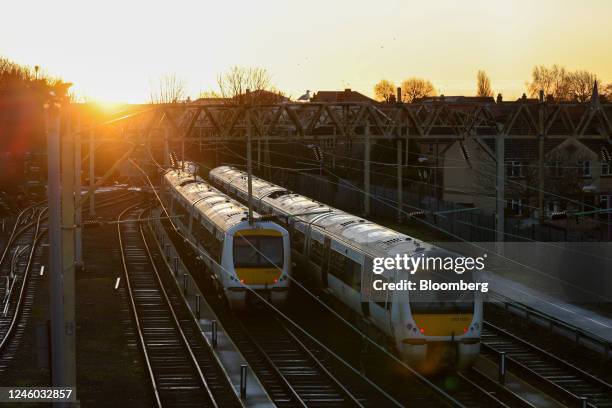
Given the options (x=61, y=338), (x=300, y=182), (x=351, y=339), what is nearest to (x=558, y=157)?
(x=300, y=182)

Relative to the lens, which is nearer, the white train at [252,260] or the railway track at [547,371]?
the railway track at [547,371]

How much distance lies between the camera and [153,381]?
1889 cm

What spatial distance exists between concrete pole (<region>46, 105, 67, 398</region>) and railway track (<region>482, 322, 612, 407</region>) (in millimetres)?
9068

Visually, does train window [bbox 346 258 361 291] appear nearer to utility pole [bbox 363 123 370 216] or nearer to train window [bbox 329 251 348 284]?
train window [bbox 329 251 348 284]

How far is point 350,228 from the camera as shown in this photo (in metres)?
23.6

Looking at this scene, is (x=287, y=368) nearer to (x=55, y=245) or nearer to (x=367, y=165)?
(x=55, y=245)

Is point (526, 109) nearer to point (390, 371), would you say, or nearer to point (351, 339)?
point (351, 339)

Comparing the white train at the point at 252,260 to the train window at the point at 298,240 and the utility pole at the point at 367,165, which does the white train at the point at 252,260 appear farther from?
the utility pole at the point at 367,165

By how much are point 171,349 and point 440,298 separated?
24.3 feet

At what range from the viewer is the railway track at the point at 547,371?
59.5 feet

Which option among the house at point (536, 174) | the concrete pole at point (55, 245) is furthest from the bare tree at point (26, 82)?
the house at point (536, 174)

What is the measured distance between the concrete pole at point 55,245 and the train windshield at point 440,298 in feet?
24.2

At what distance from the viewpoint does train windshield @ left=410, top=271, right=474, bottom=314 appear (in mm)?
18156

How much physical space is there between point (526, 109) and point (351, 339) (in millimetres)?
14980
